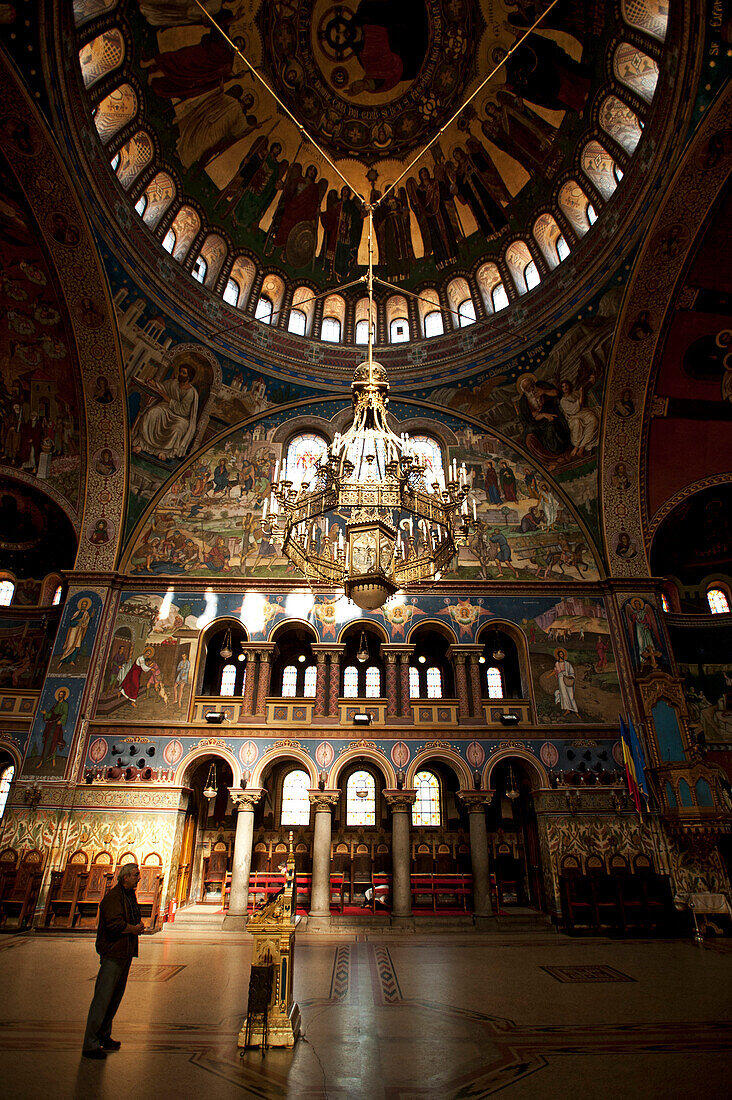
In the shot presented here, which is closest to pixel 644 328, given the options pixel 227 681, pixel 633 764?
pixel 633 764

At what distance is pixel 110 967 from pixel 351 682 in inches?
508

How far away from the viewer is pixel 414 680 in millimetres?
18172

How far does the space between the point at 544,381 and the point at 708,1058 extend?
16.7m

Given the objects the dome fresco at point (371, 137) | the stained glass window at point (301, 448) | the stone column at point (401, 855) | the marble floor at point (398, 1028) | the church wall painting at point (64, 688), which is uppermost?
the dome fresco at point (371, 137)

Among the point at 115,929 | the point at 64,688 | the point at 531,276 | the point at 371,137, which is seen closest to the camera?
the point at 115,929

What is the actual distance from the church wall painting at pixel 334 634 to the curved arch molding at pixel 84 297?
2310mm

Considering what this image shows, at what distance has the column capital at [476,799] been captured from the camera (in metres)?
15.4

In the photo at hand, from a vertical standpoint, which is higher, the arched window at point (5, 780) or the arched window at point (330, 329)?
the arched window at point (330, 329)

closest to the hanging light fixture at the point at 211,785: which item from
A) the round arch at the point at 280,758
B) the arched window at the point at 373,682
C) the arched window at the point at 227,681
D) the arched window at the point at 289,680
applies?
the round arch at the point at 280,758

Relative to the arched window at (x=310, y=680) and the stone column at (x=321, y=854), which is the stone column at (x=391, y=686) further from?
the stone column at (x=321, y=854)

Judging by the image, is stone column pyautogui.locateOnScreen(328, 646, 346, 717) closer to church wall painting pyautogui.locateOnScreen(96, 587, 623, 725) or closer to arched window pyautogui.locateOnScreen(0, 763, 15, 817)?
church wall painting pyautogui.locateOnScreen(96, 587, 623, 725)

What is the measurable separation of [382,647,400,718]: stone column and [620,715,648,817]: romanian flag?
19.1 ft

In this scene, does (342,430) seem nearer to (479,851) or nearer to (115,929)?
(479,851)

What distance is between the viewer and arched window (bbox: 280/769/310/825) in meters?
17.9
